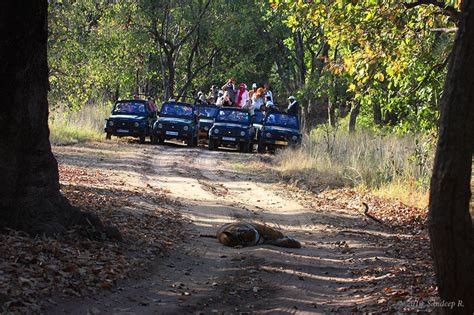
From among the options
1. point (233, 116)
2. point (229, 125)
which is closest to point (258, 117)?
point (233, 116)

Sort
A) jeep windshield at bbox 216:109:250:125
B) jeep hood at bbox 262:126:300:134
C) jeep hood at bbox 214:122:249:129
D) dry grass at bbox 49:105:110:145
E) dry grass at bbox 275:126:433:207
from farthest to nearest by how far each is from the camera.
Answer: jeep windshield at bbox 216:109:250:125, jeep hood at bbox 214:122:249:129, jeep hood at bbox 262:126:300:134, dry grass at bbox 49:105:110:145, dry grass at bbox 275:126:433:207

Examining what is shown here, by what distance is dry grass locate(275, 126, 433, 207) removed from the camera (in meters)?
15.4

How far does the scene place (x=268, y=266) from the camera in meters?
8.78

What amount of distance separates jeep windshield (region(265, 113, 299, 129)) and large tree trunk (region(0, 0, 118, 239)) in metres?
21.8

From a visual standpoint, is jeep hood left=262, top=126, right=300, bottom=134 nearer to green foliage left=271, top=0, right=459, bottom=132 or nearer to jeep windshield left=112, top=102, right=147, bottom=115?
jeep windshield left=112, top=102, right=147, bottom=115

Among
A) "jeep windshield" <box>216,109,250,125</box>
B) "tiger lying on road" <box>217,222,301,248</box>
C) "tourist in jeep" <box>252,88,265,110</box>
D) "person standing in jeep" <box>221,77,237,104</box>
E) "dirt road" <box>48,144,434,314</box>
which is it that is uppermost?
"person standing in jeep" <box>221,77,237,104</box>

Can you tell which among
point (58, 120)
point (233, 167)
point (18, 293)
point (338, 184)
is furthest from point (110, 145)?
point (18, 293)

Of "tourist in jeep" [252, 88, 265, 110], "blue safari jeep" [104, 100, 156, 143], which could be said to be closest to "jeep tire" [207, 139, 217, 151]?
"blue safari jeep" [104, 100, 156, 143]

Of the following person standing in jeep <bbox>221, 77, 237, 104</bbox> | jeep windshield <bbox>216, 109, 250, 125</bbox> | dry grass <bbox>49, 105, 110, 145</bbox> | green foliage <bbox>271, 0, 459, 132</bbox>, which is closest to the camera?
green foliage <bbox>271, 0, 459, 132</bbox>

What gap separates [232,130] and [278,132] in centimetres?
186

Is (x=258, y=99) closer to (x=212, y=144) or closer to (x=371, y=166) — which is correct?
(x=212, y=144)

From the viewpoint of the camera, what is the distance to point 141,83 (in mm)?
51438

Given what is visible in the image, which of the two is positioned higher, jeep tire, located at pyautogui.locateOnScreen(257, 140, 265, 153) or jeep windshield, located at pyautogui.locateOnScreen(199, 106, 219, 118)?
jeep windshield, located at pyautogui.locateOnScreen(199, 106, 219, 118)

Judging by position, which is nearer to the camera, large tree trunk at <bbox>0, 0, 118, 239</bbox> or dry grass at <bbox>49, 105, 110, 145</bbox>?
large tree trunk at <bbox>0, 0, 118, 239</bbox>
